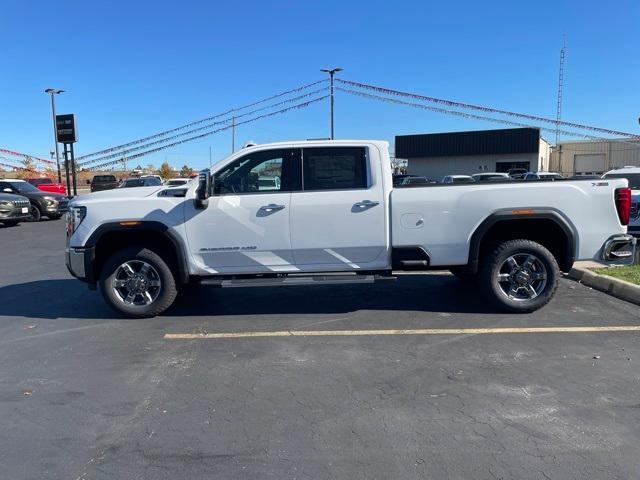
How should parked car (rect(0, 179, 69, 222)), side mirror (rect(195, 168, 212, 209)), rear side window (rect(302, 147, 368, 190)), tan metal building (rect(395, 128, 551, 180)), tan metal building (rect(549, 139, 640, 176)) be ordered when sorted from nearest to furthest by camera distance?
side mirror (rect(195, 168, 212, 209)), rear side window (rect(302, 147, 368, 190)), parked car (rect(0, 179, 69, 222)), tan metal building (rect(395, 128, 551, 180)), tan metal building (rect(549, 139, 640, 176))

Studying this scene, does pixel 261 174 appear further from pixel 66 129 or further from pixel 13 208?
pixel 66 129

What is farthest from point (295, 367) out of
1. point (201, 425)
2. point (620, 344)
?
point (620, 344)

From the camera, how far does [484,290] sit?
6199mm

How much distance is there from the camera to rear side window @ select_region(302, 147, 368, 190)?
19.9 feet

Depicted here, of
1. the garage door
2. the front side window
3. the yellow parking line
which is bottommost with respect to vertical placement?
the yellow parking line

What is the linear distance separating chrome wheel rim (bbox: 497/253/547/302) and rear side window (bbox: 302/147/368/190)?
2010 mm

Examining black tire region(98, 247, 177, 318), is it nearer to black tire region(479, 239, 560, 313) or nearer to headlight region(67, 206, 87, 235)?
headlight region(67, 206, 87, 235)

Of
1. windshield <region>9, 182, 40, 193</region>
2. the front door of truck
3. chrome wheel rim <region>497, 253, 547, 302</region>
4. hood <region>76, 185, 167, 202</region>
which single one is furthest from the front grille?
chrome wheel rim <region>497, 253, 547, 302</region>

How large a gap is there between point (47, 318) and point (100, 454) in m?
3.79

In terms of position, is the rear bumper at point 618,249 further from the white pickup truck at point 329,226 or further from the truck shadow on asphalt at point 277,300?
the truck shadow on asphalt at point 277,300

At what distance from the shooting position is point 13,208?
722 inches

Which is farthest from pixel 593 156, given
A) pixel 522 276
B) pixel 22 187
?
pixel 522 276

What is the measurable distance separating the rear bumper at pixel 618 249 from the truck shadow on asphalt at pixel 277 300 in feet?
4.83

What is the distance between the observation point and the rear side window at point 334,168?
6.07 metres
